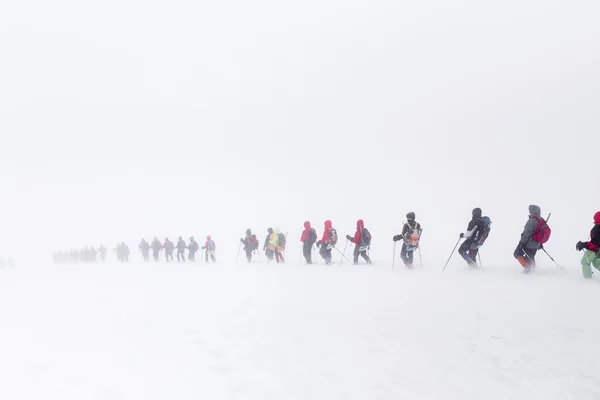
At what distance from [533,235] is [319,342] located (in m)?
7.66

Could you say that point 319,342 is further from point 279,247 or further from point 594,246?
point 279,247

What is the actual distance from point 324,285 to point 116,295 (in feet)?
21.3

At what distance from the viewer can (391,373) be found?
6.35 m

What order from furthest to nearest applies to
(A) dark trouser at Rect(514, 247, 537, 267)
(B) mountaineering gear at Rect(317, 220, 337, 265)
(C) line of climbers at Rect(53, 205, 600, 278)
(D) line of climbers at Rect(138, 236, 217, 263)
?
(D) line of climbers at Rect(138, 236, 217, 263) → (B) mountaineering gear at Rect(317, 220, 337, 265) → (A) dark trouser at Rect(514, 247, 537, 267) → (C) line of climbers at Rect(53, 205, 600, 278)

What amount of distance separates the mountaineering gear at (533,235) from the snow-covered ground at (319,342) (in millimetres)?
585

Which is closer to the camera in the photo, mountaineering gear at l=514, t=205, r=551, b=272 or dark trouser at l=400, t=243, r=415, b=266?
mountaineering gear at l=514, t=205, r=551, b=272

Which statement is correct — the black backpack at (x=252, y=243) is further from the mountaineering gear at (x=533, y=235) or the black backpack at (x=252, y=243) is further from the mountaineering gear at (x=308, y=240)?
the mountaineering gear at (x=533, y=235)

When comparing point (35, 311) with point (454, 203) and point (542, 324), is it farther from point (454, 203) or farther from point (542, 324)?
point (454, 203)

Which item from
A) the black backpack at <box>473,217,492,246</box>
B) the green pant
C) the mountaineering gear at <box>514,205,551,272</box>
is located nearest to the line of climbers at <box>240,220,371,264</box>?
the black backpack at <box>473,217,492,246</box>

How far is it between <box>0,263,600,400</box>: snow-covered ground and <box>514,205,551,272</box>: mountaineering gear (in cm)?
Result: 58

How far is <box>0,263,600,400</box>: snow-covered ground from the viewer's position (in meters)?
6.06

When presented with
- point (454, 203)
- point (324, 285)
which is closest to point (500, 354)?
point (324, 285)

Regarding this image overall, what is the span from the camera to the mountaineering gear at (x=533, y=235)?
11.3 meters

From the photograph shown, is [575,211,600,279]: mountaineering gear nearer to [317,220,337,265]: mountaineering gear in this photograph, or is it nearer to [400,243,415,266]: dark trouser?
[400,243,415,266]: dark trouser
